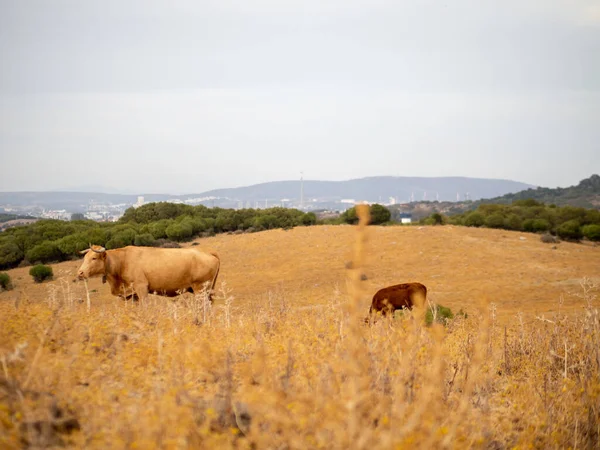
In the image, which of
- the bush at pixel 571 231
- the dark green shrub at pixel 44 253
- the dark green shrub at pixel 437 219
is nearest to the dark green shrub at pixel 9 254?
the dark green shrub at pixel 44 253

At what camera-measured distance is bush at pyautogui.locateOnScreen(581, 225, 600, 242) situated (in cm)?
3697

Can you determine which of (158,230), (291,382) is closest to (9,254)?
(158,230)

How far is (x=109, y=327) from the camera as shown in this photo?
17.1 ft

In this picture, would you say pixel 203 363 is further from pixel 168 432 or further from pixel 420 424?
pixel 420 424

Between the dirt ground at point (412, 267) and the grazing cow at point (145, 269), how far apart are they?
16.8ft

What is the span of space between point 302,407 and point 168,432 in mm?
817

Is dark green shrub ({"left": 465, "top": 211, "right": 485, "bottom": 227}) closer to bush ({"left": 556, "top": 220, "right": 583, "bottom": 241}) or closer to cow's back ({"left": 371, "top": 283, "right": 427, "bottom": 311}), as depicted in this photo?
bush ({"left": 556, "top": 220, "right": 583, "bottom": 241})

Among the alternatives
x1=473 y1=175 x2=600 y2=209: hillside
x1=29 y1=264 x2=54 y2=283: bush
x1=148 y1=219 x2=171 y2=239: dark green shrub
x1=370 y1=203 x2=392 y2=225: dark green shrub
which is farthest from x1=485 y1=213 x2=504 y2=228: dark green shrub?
x1=473 y1=175 x2=600 y2=209: hillside

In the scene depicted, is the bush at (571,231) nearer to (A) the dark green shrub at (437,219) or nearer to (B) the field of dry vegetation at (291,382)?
(A) the dark green shrub at (437,219)

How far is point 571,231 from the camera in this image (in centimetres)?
3766

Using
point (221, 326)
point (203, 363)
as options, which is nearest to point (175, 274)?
point (221, 326)

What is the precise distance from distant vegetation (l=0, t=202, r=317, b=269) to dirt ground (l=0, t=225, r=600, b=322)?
9.68 feet

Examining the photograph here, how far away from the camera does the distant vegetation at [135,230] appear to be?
3391cm

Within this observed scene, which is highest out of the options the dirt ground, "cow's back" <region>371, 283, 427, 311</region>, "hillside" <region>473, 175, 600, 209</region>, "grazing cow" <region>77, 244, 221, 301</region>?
"hillside" <region>473, 175, 600, 209</region>
